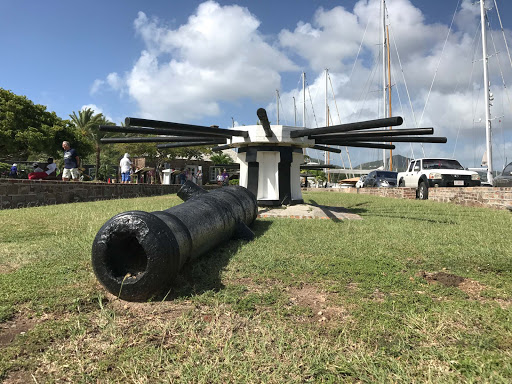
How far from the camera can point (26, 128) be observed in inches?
1119

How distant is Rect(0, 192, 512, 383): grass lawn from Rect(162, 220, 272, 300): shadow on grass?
0.02 metres

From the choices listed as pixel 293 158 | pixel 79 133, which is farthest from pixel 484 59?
pixel 79 133

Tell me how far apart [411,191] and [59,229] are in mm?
13415

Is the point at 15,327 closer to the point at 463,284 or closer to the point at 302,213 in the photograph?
the point at 463,284

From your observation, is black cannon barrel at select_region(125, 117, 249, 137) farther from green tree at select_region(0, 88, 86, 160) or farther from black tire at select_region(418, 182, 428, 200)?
green tree at select_region(0, 88, 86, 160)

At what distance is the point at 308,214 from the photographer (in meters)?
7.50

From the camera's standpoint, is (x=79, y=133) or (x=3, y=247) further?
(x=79, y=133)

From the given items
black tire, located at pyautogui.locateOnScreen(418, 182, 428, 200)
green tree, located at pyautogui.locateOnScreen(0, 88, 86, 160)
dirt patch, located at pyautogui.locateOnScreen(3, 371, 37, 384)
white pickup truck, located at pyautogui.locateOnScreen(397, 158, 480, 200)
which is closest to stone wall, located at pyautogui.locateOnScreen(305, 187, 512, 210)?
black tire, located at pyautogui.locateOnScreen(418, 182, 428, 200)

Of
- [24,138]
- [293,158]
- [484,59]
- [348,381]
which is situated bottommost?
[348,381]

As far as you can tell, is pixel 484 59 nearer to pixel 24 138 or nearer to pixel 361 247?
pixel 361 247

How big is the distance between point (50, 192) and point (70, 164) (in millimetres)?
2884

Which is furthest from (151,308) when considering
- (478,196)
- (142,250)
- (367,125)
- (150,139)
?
(478,196)

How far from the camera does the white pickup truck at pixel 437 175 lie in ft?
46.6

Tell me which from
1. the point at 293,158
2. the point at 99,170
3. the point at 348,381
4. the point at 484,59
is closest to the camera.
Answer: the point at 348,381
